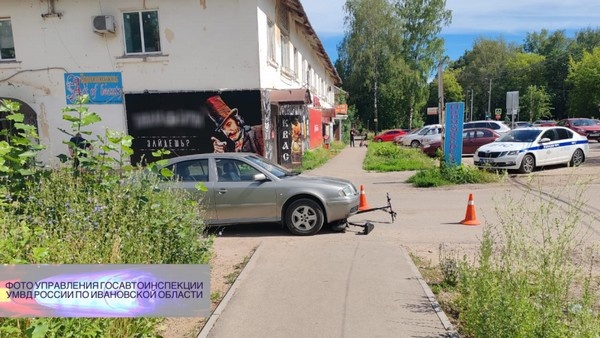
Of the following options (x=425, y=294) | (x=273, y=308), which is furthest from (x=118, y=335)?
(x=425, y=294)

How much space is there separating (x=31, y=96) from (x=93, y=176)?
1338 centimetres

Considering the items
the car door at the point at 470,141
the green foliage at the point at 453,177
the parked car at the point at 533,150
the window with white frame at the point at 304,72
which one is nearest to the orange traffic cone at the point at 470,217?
the green foliage at the point at 453,177

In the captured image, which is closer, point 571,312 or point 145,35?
point 571,312

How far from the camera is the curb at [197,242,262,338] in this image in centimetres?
380

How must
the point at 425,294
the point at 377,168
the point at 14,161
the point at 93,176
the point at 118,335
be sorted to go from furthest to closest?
the point at 377,168, the point at 425,294, the point at 93,176, the point at 14,161, the point at 118,335

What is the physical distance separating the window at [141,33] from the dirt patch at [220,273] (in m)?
9.31

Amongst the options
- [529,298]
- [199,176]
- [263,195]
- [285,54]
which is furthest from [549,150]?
[529,298]

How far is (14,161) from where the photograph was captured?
378cm

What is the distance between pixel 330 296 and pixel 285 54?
50.4ft

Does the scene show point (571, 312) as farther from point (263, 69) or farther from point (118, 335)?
point (263, 69)

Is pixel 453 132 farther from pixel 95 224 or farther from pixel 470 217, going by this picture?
pixel 95 224

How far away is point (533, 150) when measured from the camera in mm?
14227

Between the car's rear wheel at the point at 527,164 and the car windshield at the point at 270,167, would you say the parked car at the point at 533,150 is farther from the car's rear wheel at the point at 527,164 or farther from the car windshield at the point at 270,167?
the car windshield at the point at 270,167

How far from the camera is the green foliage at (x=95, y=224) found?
276 cm
